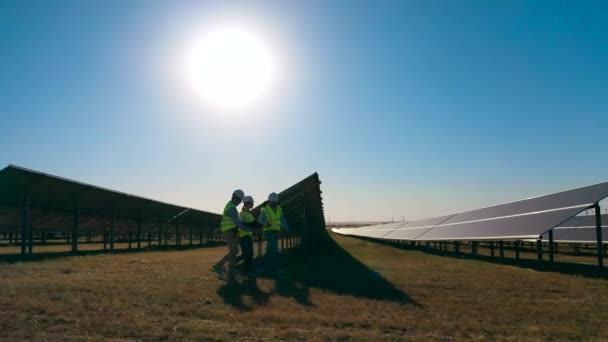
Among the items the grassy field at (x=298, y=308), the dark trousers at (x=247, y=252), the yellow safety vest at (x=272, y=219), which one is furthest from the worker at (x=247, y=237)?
the grassy field at (x=298, y=308)

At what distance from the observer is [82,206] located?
26.3 m

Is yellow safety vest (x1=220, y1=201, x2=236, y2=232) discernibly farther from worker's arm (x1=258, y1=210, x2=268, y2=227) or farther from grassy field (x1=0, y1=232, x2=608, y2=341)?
grassy field (x1=0, y1=232, x2=608, y2=341)

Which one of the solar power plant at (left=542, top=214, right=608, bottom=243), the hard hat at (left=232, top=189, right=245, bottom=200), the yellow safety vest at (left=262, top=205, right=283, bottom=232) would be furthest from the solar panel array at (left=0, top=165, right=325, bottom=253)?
the solar power plant at (left=542, top=214, right=608, bottom=243)

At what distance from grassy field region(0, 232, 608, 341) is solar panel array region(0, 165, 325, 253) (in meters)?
7.90

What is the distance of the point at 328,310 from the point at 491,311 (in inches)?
106

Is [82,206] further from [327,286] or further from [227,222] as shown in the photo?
[327,286]

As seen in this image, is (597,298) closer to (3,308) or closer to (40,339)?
(40,339)

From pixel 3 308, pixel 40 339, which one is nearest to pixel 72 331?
pixel 40 339

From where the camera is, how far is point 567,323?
6316 mm

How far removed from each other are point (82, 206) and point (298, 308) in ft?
76.0

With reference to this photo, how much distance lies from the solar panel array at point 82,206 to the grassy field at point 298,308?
790cm

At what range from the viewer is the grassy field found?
575 centimetres

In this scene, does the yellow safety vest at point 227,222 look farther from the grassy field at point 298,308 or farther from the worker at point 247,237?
the grassy field at point 298,308

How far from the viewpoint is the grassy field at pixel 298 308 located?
18.9ft
